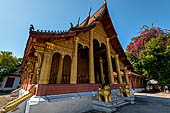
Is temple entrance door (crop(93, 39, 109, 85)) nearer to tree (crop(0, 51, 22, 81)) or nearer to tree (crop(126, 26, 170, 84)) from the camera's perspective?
tree (crop(126, 26, 170, 84))

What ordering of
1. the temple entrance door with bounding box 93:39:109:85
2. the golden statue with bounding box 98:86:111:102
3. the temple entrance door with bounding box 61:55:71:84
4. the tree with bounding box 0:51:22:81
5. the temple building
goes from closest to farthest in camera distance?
the temple building, the golden statue with bounding box 98:86:111:102, the temple entrance door with bounding box 61:55:71:84, the temple entrance door with bounding box 93:39:109:85, the tree with bounding box 0:51:22:81

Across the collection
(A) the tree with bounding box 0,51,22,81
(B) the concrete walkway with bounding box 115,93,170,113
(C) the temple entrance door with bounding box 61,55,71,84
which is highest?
(A) the tree with bounding box 0,51,22,81

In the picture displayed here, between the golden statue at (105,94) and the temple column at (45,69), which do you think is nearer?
the temple column at (45,69)

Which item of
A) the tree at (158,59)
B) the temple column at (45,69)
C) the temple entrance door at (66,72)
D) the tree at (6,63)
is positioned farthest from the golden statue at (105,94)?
the tree at (6,63)

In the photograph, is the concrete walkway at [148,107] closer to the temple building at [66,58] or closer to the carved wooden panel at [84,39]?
the temple building at [66,58]

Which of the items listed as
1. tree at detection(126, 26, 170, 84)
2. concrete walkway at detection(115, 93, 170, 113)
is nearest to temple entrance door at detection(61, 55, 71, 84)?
concrete walkway at detection(115, 93, 170, 113)

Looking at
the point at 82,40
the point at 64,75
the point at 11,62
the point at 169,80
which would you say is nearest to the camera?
the point at 82,40

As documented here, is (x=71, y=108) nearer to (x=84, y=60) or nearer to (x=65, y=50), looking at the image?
(x=65, y=50)

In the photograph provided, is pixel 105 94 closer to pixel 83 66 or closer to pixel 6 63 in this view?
pixel 83 66

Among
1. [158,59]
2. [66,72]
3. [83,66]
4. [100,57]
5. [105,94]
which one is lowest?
[105,94]

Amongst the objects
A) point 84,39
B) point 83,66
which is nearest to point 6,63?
point 83,66

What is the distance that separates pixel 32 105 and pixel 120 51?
8955mm

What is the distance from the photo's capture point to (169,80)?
46.1 ft

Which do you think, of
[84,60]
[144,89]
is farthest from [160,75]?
[84,60]
